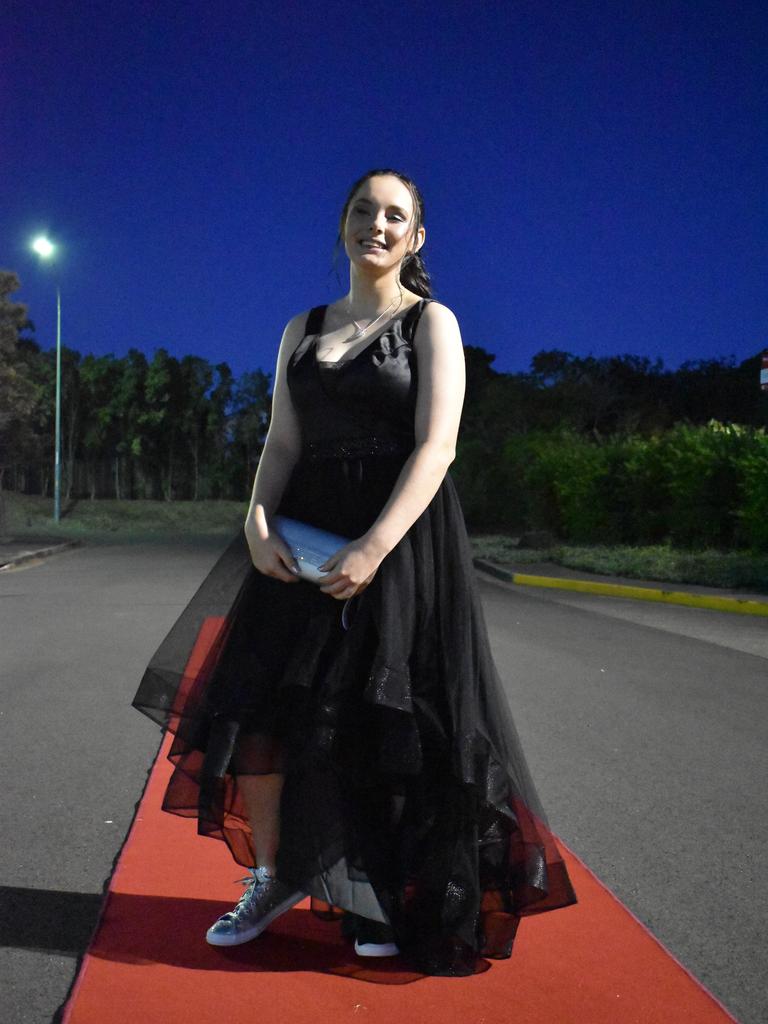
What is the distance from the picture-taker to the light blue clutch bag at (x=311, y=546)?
263 cm

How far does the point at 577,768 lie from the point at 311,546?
3134 mm

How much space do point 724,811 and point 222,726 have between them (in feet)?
9.16

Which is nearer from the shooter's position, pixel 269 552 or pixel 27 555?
pixel 269 552

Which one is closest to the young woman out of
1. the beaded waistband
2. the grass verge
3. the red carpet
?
the beaded waistband

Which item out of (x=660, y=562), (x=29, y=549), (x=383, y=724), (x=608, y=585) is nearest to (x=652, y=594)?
(x=608, y=585)

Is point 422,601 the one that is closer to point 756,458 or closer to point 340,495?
point 340,495

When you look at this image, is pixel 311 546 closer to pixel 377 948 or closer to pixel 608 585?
pixel 377 948

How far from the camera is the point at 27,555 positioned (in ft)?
66.7

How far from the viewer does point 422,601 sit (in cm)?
270

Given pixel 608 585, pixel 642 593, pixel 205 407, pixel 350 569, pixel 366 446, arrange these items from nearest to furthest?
pixel 350 569, pixel 366 446, pixel 642 593, pixel 608 585, pixel 205 407

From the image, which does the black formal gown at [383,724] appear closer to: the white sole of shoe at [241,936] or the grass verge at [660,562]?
the white sole of shoe at [241,936]

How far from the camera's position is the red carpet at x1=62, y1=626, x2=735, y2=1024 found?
8.64ft

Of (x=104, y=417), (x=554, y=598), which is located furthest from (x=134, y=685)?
(x=104, y=417)

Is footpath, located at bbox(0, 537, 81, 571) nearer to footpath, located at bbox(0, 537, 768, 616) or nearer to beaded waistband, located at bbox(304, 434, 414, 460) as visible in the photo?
footpath, located at bbox(0, 537, 768, 616)
